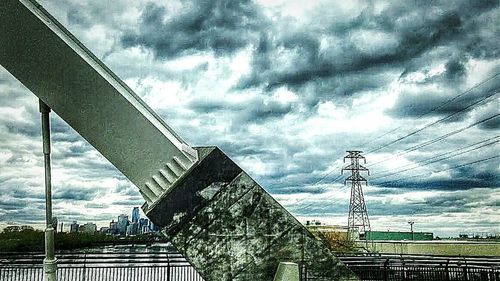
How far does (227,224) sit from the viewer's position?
6027 mm

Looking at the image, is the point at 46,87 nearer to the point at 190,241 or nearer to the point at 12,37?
the point at 12,37

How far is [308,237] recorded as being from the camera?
618 centimetres

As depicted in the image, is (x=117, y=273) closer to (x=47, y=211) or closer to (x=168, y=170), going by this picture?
(x=47, y=211)

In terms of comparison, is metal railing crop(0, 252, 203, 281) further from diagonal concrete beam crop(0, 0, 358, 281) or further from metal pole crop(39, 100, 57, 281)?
diagonal concrete beam crop(0, 0, 358, 281)

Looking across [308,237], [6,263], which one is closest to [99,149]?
[308,237]

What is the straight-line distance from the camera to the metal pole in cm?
787

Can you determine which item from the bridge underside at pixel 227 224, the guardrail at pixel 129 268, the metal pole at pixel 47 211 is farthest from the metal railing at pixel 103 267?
the bridge underside at pixel 227 224

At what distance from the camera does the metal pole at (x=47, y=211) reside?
7871 mm

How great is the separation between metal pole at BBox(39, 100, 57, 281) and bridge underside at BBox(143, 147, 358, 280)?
8.70 ft

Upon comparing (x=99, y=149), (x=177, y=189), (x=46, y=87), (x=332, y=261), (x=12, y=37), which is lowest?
(x=332, y=261)

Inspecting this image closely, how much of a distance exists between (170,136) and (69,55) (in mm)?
1427

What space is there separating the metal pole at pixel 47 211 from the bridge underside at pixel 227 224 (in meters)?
2.65

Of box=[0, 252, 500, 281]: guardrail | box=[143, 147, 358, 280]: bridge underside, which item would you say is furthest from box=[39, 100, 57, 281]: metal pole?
box=[0, 252, 500, 281]: guardrail

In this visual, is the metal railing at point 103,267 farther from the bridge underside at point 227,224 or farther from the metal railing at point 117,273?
the bridge underside at point 227,224
